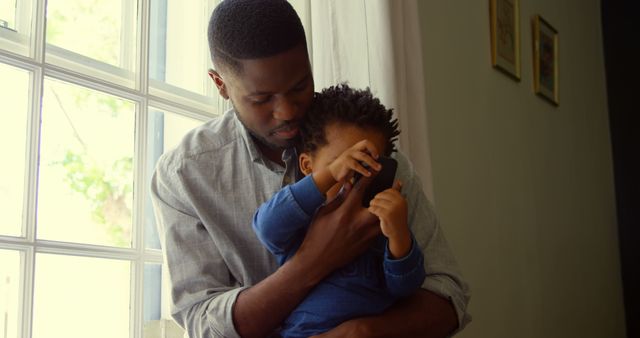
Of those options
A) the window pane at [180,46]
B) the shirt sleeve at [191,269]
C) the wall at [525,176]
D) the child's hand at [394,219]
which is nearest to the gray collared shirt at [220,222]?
the shirt sleeve at [191,269]

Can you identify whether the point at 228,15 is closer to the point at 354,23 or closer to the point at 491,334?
the point at 354,23

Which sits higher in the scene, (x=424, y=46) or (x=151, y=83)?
(x=424, y=46)

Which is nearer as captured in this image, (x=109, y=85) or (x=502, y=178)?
(x=109, y=85)

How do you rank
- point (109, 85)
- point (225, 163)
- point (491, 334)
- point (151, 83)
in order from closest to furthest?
point (225, 163), point (109, 85), point (151, 83), point (491, 334)

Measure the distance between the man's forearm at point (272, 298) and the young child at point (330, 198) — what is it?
0.03 metres

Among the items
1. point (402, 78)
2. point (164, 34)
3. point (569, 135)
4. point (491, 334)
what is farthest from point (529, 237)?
point (164, 34)

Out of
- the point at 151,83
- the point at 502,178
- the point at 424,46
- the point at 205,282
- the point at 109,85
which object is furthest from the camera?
the point at 502,178

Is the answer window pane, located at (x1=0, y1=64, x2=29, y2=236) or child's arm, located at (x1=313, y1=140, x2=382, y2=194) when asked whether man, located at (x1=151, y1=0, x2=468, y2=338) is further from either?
window pane, located at (x1=0, y1=64, x2=29, y2=236)

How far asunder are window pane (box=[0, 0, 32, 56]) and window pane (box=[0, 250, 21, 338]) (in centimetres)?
43

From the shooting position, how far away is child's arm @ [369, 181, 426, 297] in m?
1.23

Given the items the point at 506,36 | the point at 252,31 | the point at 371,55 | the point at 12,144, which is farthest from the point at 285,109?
the point at 506,36

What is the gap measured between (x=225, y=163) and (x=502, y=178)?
6.72 ft

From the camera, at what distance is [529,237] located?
3.50 meters

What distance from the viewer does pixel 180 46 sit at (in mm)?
2115
